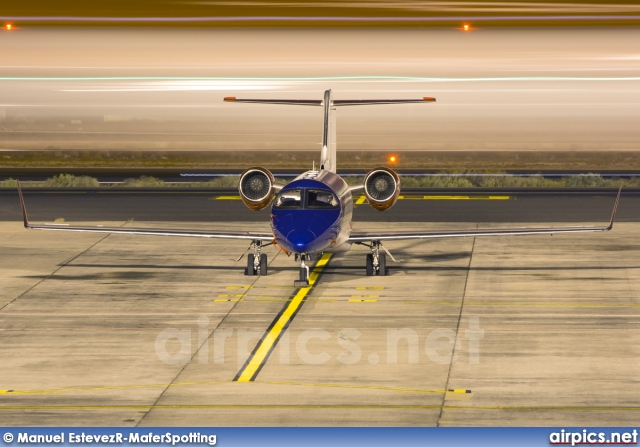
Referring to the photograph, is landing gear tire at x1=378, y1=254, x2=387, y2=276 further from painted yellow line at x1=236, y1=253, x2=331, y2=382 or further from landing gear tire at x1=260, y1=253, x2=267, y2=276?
landing gear tire at x1=260, y1=253, x2=267, y2=276

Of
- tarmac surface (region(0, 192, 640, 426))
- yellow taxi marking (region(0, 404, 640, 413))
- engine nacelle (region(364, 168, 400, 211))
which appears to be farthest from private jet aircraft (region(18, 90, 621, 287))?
yellow taxi marking (region(0, 404, 640, 413))

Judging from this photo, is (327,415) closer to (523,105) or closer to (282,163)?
(523,105)

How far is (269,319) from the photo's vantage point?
23.1 metres

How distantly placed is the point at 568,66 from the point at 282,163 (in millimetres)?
14841

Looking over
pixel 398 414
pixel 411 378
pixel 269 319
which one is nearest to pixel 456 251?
pixel 269 319

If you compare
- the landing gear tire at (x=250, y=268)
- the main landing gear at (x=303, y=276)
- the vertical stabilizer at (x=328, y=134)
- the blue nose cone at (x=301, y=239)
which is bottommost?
the main landing gear at (x=303, y=276)

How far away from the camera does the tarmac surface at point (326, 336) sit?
55.8 ft

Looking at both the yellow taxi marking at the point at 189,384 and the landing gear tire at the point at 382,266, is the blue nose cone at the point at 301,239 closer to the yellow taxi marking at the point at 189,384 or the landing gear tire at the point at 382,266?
the landing gear tire at the point at 382,266

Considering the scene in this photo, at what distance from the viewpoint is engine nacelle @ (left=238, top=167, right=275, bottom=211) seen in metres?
29.3

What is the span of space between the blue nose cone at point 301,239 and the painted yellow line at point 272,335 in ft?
2.88

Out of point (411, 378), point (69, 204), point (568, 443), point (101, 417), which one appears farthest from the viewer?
point (69, 204)

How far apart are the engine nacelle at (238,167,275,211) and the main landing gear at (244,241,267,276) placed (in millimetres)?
1525

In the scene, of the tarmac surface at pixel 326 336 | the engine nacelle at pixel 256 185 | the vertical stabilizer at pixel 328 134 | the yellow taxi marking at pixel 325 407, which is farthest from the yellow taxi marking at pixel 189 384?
the vertical stabilizer at pixel 328 134

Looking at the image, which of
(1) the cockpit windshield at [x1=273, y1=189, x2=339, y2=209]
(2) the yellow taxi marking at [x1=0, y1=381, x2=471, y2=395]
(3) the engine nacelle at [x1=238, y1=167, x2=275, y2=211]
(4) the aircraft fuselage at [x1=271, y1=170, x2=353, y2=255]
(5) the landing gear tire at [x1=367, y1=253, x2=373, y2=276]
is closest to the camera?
(2) the yellow taxi marking at [x1=0, y1=381, x2=471, y2=395]
